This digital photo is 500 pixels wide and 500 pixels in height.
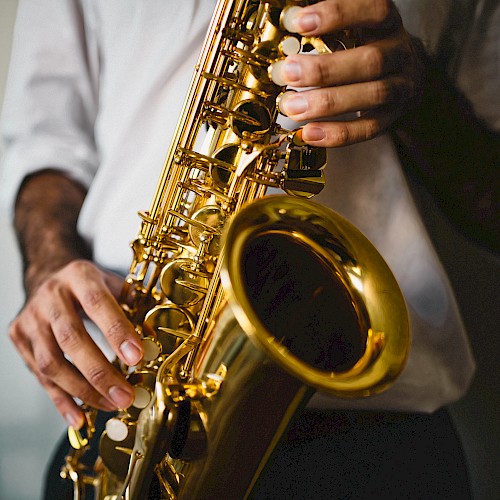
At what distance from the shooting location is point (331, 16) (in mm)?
726

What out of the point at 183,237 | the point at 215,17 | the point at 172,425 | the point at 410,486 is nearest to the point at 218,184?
the point at 183,237

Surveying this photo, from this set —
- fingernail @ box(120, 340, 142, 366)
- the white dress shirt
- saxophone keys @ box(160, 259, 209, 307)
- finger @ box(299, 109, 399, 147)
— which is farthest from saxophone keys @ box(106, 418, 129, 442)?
finger @ box(299, 109, 399, 147)

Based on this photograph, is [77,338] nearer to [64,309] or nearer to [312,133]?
[64,309]

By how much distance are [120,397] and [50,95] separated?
638mm

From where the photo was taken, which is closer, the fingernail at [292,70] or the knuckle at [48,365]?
the fingernail at [292,70]

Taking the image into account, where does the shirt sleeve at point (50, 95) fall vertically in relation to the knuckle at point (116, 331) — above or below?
above

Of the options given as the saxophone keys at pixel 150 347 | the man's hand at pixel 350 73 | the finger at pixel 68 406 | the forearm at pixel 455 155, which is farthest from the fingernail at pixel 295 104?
the finger at pixel 68 406

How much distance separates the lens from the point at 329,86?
2.49 feet

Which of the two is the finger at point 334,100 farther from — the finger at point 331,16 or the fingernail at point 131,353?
the fingernail at point 131,353

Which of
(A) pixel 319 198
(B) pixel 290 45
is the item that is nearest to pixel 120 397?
(A) pixel 319 198

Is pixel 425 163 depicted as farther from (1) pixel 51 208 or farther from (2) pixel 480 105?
(1) pixel 51 208

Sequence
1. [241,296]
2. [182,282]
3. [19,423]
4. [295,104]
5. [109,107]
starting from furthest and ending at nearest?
[19,423], [109,107], [182,282], [295,104], [241,296]

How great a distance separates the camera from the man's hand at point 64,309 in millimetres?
891

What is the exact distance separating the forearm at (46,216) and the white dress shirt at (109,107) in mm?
22
